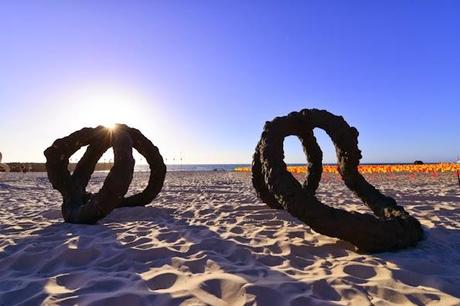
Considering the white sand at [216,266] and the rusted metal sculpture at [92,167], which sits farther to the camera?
the rusted metal sculpture at [92,167]

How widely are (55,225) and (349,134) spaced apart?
5390mm

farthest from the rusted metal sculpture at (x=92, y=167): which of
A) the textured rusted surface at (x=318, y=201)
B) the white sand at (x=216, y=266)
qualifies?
the textured rusted surface at (x=318, y=201)

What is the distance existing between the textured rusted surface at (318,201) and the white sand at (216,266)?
215 mm

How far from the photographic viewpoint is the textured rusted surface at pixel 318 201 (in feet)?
14.4

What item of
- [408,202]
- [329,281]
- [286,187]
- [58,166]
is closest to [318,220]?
[286,187]

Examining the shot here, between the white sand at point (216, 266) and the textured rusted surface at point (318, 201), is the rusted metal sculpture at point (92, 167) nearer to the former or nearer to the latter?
the white sand at point (216, 266)

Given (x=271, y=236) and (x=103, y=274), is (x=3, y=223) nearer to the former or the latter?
(x=103, y=274)

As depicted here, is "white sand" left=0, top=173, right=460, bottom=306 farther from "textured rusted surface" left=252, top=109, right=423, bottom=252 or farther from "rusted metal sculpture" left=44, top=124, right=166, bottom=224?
"rusted metal sculpture" left=44, top=124, right=166, bottom=224

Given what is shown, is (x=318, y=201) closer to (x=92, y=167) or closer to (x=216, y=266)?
(x=216, y=266)

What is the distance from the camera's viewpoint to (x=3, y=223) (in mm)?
6691

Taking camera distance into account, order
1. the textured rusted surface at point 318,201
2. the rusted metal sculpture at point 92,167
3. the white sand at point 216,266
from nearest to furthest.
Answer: the white sand at point 216,266, the textured rusted surface at point 318,201, the rusted metal sculpture at point 92,167

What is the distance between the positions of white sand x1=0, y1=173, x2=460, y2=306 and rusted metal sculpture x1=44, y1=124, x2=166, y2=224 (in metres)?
0.42

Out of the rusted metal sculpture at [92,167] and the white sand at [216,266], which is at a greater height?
the rusted metal sculpture at [92,167]

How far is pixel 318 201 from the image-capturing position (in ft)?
15.7
